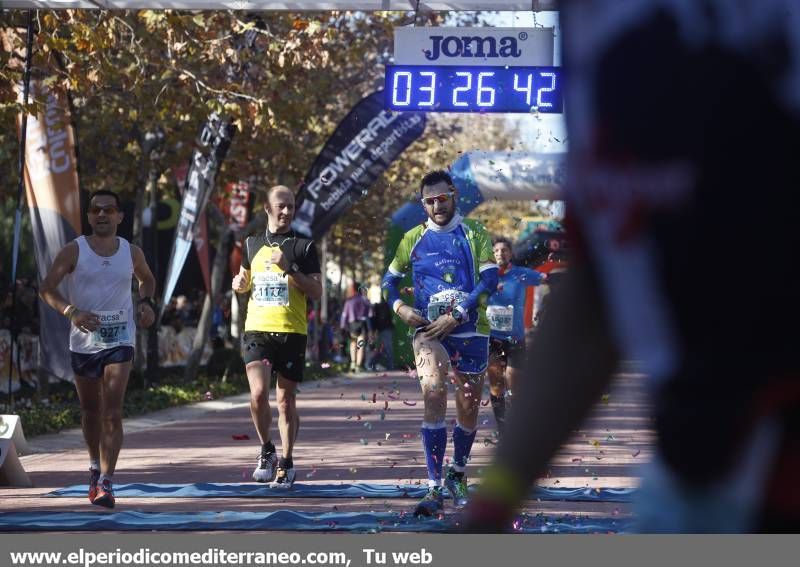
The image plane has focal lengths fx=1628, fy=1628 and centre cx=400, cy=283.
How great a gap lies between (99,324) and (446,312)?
7.15 ft

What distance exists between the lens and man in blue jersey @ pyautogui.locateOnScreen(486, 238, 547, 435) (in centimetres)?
1389

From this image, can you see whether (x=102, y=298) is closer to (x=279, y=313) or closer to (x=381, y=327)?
(x=279, y=313)

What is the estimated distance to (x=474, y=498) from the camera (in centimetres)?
170

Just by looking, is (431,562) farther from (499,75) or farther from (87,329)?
(499,75)

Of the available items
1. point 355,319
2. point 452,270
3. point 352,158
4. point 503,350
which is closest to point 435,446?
point 452,270

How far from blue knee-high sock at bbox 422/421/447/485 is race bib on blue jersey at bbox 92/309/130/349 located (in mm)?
2003

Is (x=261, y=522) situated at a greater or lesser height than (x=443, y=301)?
lesser

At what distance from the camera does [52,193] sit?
18594 millimetres

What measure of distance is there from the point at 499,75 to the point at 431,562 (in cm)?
1231

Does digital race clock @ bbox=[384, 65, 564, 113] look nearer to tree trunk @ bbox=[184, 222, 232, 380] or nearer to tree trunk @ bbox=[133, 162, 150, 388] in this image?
tree trunk @ bbox=[133, 162, 150, 388]

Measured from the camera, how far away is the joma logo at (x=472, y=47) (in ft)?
46.1

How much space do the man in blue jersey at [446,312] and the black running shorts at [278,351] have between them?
4.57 feet

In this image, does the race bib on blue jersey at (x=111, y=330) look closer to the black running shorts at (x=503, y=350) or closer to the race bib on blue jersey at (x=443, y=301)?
the race bib on blue jersey at (x=443, y=301)

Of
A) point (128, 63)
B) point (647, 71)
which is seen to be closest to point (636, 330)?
point (647, 71)
